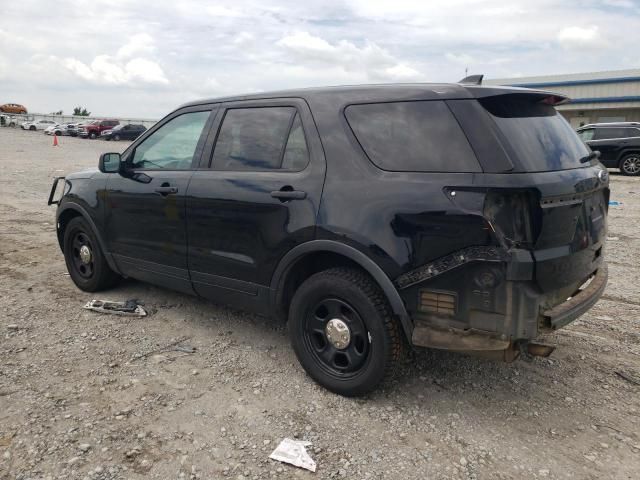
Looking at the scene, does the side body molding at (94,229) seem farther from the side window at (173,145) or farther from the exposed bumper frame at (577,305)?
the exposed bumper frame at (577,305)

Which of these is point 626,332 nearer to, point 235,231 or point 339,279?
point 339,279

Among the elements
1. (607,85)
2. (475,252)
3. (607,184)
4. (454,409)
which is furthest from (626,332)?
(607,85)

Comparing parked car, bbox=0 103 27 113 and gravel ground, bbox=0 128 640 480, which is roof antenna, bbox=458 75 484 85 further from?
parked car, bbox=0 103 27 113

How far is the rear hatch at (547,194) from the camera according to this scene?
266 centimetres

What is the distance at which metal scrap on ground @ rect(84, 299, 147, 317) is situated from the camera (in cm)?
465

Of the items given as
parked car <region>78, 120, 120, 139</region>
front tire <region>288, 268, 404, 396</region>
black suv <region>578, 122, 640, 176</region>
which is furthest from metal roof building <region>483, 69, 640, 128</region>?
front tire <region>288, 268, 404, 396</region>

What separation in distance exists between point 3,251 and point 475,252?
6.27m

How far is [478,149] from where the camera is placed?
278 centimetres

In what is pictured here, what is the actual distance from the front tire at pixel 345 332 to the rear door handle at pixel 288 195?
50 cm

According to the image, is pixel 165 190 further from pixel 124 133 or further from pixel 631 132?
pixel 124 133

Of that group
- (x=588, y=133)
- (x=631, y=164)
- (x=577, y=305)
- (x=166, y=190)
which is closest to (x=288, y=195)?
(x=166, y=190)

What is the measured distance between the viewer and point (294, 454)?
2.77 metres

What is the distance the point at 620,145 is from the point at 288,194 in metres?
16.5

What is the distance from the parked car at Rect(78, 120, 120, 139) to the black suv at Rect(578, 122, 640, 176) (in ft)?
121
